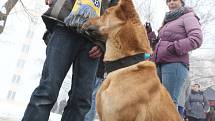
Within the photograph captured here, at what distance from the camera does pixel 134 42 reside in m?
3.58

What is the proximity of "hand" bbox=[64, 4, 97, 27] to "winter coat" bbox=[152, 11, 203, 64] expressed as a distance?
5.44 ft

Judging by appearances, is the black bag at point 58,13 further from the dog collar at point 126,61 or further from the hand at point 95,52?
the dog collar at point 126,61

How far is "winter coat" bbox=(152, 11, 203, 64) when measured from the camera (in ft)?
16.1

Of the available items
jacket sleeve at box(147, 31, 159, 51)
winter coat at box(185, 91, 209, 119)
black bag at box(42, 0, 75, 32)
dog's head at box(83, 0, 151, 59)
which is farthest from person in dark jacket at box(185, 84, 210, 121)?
black bag at box(42, 0, 75, 32)

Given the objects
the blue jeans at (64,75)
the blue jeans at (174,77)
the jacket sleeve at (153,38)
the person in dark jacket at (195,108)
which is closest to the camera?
the blue jeans at (64,75)

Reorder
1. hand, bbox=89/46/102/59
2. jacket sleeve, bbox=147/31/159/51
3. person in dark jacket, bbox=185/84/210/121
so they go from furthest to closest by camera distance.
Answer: person in dark jacket, bbox=185/84/210/121 → jacket sleeve, bbox=147/31/159/51 → hand, bbox=89/46/102/59

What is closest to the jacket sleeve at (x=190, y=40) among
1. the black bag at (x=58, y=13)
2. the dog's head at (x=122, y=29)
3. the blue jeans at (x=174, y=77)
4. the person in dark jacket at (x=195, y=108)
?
the blue jeans at (x=174, y=77)

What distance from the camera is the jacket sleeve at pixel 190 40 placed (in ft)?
Result: 16.1

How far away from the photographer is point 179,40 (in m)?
4.98

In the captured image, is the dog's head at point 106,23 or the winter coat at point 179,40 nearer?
the dog's head at point 106,23

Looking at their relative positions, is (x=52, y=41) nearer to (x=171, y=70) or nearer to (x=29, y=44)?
(x=171, y=70)

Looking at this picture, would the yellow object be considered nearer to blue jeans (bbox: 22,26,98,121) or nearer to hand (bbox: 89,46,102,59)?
blue jeans (bbox: 22,26,98,121)

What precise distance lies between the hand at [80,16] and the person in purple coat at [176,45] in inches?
65.9

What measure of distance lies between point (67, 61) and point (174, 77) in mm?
1830
